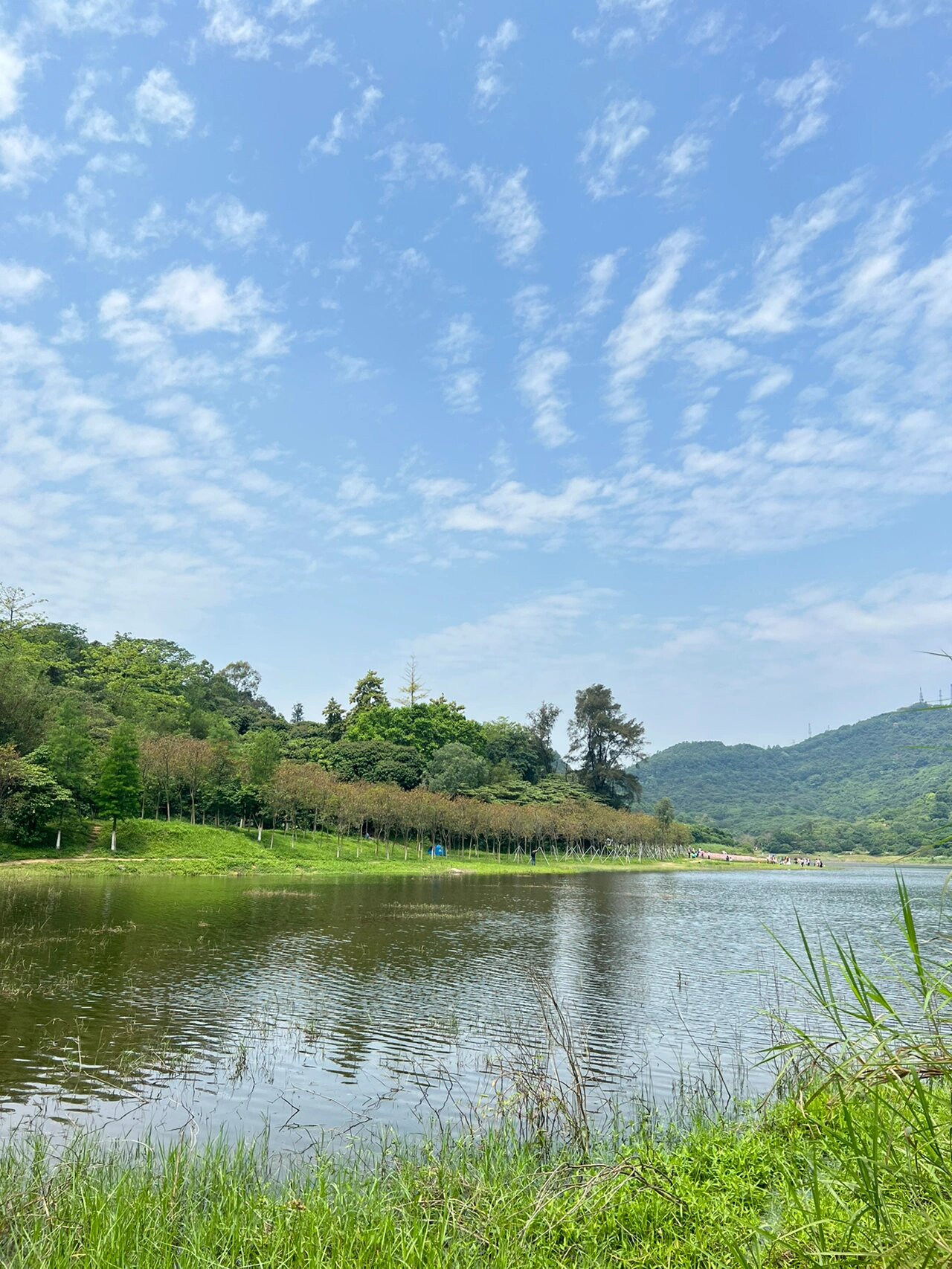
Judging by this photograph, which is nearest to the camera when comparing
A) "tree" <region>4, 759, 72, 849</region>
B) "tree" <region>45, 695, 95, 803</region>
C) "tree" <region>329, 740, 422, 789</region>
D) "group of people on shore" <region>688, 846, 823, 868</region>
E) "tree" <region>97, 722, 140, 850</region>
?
"tree" <region>4, 759, 72, 849</region>

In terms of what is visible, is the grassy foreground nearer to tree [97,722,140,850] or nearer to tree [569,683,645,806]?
tree [97,722,140,850]

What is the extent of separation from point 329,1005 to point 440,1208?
13.1 metres

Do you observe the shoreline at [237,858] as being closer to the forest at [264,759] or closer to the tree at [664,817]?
the forest at [264,759]

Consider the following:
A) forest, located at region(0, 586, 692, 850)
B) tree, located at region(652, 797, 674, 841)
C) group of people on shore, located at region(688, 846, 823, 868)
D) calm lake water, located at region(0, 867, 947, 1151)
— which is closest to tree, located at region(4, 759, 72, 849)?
forest, located at region(0, 586, 692, 850)

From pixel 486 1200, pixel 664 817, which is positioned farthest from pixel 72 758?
pixel 664 817

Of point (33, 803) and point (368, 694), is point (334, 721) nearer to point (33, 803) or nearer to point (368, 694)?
point (368, 694)

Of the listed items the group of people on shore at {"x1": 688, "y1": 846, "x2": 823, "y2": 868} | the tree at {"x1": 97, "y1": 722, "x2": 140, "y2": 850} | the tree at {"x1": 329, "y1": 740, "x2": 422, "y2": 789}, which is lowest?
the group of people on shore at {"x1": 688, "y1": 846, "x2": 823, "y2": 868}

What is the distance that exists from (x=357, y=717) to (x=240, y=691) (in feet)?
120

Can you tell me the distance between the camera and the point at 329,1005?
64.1 feet

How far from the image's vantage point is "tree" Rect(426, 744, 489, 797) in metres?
100

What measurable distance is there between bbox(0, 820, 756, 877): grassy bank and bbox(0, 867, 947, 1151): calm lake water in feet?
38.4

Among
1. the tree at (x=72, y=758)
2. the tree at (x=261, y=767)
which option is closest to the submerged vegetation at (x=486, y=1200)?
the tree at (x=72, y=758)

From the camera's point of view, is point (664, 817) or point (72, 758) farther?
point (664, 817)

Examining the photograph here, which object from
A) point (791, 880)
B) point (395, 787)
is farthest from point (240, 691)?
point (791, 880)
